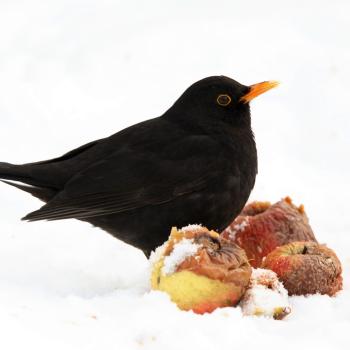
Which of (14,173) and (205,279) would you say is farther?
(14,173)

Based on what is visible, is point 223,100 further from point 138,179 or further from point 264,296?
point 264,296

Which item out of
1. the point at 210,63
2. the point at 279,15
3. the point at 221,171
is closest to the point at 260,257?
the point at 221,171

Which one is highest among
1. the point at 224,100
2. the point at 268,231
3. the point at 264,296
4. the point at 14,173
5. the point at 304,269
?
the point at 224,100

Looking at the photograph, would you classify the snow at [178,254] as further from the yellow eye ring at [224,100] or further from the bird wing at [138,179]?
the yellow eye ring at [224,100]

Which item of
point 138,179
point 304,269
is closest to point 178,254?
point 304,269

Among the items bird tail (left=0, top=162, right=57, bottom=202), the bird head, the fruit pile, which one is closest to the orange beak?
the bird head

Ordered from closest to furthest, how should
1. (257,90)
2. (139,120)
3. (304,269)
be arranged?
(304,269) → (257,90) → (139,120)
